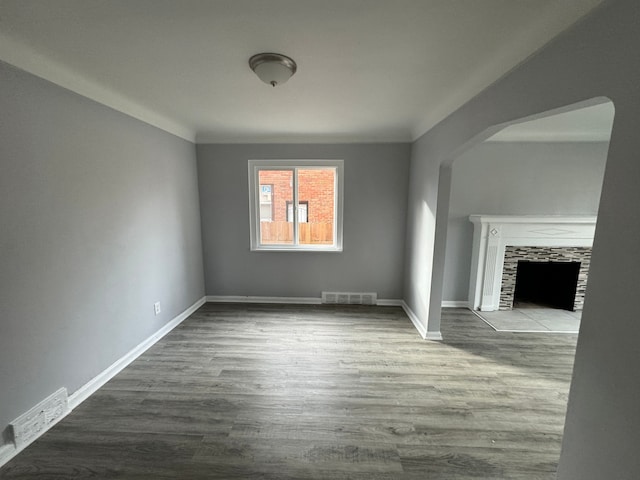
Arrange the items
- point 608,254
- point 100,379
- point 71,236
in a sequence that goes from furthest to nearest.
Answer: point 100,379
point 71,236
point 608,254

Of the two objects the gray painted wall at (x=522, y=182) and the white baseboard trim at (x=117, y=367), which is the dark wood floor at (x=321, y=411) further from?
the gray painted wall at (x=522, y=182)

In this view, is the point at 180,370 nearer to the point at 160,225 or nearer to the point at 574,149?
the point at 160,225

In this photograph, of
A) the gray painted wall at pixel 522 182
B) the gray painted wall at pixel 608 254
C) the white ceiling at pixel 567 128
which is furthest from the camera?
the gray painted wall at pixel 522 182

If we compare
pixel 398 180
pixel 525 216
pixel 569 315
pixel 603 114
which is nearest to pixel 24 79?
pixel 398 180

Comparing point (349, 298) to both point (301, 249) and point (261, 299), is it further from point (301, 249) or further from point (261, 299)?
point (261, 299)

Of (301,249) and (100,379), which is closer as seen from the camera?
(100,379)

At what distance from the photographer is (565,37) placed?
1.16 meters

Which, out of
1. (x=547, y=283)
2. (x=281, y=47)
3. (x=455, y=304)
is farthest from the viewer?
(x=547, y=283)

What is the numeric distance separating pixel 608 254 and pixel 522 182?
129 inches

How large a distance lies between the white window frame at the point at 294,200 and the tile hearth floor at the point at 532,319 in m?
2.24

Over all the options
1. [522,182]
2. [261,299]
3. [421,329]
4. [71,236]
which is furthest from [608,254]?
[261,299]

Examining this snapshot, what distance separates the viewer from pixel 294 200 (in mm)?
3809

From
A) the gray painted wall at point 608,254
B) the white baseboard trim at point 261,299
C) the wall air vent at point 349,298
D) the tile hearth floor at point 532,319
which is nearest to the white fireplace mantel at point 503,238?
the tile hearth floor at point 532,319

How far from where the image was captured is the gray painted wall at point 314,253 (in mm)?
3613
